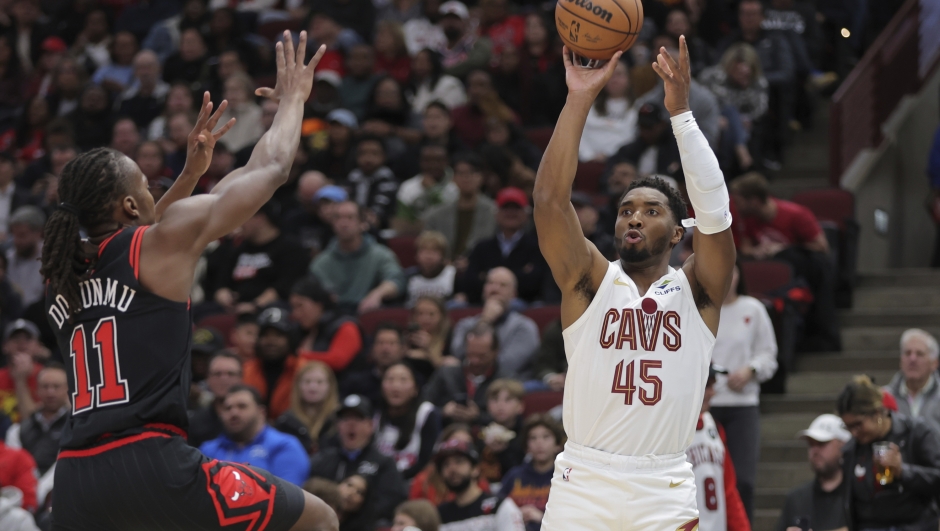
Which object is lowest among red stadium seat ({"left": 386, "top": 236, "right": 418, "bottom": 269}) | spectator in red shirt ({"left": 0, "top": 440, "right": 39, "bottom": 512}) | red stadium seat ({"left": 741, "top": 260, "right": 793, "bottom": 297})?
spectator in red shirt ({"left": 0, "top": 440, "right": 39, "bottom": 512})

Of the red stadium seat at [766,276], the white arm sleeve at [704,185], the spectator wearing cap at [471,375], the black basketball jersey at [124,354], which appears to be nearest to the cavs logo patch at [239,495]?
the black basketball jersey at [124,354]

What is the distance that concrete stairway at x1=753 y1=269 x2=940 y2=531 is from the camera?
31.0ft

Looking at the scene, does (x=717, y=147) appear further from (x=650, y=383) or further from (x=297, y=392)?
(x=650, y=383)

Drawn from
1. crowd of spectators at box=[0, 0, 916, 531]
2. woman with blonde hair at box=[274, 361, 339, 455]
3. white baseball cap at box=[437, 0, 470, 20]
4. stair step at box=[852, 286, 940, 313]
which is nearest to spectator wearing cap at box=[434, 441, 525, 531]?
crowd of spectators at box=[0, 0, 916, 531]

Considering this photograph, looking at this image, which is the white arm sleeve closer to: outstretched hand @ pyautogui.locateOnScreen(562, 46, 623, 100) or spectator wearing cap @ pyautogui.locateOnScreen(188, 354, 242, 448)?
outstretched hand @ pyautogui.locateOnScreen(562, 46, 623, 100)

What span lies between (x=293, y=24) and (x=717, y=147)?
7241 mm

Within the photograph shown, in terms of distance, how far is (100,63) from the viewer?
57.0 ft

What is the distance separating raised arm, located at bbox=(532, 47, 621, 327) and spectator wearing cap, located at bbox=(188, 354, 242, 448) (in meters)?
5.36

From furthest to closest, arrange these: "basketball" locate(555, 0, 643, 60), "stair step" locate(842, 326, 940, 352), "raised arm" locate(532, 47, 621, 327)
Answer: "stair step" locate(842, 326, 940, 352) → "basketball" locate(555, 0, 643, 60) → "raised arm" locate(532, 47, 621, 327)

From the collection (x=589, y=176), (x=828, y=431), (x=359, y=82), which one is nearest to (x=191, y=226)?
(x=828, y=431)

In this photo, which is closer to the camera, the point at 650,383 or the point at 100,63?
the point at 650,383

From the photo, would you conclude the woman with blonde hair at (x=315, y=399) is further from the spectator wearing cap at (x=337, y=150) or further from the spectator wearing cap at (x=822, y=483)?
the spectator wearing cap at (x=337, y=150)

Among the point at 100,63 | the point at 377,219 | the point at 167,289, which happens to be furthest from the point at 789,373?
the point at 100,63

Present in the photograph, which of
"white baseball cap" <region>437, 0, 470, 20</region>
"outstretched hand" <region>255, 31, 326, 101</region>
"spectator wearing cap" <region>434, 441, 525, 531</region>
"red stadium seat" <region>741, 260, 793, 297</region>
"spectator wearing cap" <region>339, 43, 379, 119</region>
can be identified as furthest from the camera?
"white baseball cap" <region>437, 0, 470, 20</region>
